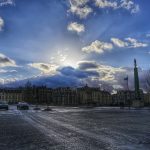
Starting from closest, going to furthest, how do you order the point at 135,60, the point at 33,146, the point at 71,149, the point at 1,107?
the point at 71,149 → the point at 33,146 → the point at 1,107 → the point at 135,60

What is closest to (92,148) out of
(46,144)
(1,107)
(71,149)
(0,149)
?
(71,149)

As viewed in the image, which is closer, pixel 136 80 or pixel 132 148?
pixel 132 148

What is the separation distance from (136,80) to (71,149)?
67.1 meters

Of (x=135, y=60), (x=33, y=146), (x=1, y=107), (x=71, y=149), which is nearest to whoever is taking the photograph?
(x=71, y=149)

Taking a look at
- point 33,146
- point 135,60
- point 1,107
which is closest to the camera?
point 33,146

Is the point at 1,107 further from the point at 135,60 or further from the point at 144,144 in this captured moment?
the point at 144,144

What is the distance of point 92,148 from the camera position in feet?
40.2

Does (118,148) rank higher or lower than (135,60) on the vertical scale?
lower

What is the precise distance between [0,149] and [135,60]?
69483mm

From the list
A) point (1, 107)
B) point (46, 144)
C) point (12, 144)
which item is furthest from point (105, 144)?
point (1, 107)

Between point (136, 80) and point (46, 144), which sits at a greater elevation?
point (136, 80)

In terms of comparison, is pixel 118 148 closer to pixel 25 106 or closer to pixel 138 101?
pixel 25 106

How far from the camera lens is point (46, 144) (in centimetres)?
1362

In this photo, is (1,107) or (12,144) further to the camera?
(1,107)
